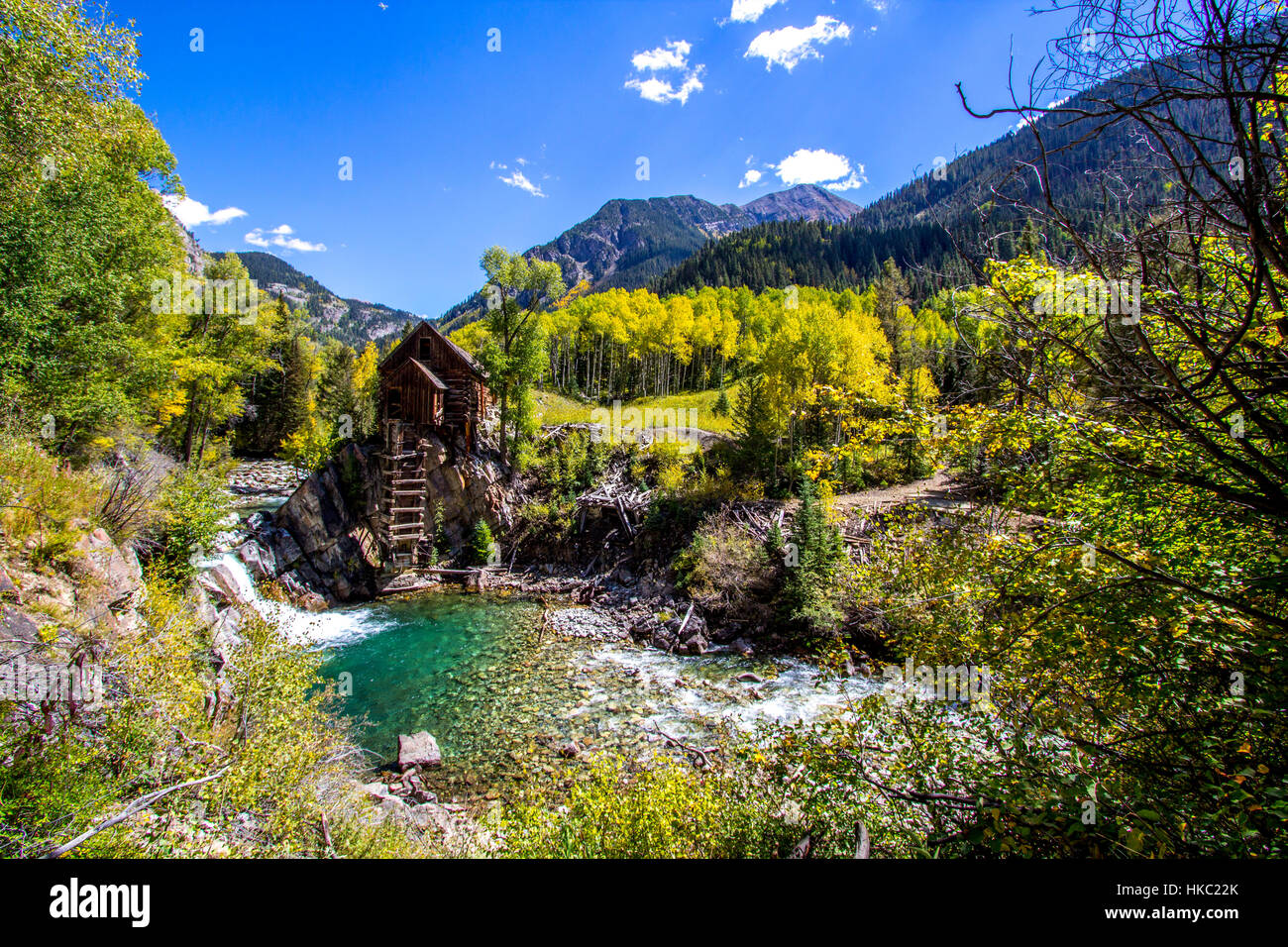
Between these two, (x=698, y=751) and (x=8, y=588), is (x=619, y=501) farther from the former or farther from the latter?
(x=8, y=588)

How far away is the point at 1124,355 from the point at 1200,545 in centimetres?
331

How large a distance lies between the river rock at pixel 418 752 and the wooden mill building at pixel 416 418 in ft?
45.1

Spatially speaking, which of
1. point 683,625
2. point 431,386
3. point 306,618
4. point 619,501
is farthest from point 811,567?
point 431,386

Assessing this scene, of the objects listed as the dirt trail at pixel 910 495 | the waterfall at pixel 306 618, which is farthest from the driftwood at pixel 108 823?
the dirt trail at pixel 910 495

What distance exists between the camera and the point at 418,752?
11.3 meters

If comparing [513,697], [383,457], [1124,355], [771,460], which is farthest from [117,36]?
[771,460]

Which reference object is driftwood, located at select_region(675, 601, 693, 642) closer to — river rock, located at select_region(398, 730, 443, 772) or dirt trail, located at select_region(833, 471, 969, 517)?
dirt trail, located at select_region(833, 471, 969, 517)

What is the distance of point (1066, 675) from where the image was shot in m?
5.18

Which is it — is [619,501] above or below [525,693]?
above

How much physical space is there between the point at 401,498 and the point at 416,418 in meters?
4.31

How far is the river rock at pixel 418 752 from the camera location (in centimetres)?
1103

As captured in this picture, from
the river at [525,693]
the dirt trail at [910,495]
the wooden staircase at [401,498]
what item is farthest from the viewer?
the wooden staircase at [401,498]

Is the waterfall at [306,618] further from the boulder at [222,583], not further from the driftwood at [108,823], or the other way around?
the driftwood at [108,823]

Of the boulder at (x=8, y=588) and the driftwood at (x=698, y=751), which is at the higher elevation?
the boulder at (x=8, y=588)
